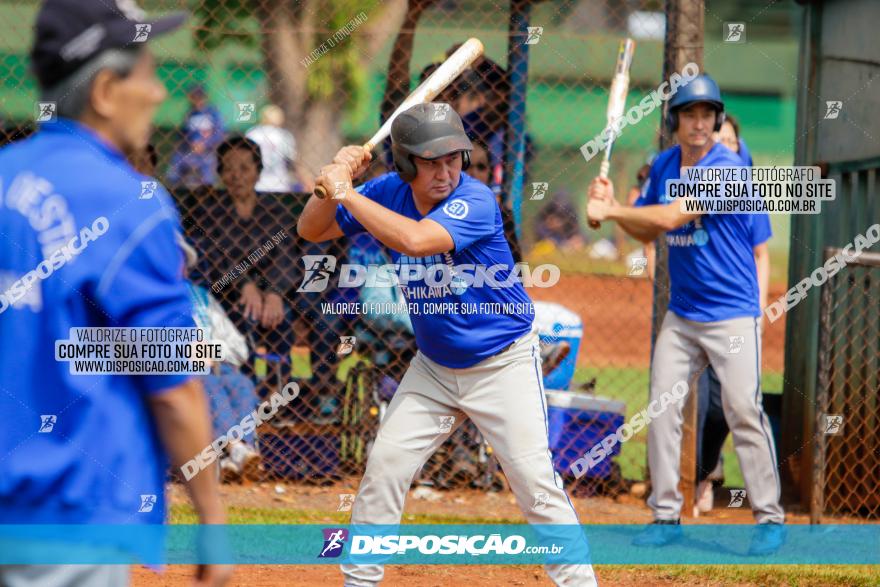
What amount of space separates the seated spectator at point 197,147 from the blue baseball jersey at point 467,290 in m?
2.73

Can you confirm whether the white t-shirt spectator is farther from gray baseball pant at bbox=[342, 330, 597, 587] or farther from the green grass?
gray baseball pant at bbox=[342, 330, 597, 587]

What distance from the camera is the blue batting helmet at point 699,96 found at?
18.1 ft

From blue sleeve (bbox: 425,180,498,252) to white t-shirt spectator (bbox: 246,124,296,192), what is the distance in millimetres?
2856

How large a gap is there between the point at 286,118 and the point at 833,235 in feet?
42.9

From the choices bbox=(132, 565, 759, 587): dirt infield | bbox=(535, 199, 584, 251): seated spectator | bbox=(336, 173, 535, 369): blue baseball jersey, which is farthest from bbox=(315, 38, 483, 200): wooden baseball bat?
bbox=(535, 199, 584, 251): seated spectator

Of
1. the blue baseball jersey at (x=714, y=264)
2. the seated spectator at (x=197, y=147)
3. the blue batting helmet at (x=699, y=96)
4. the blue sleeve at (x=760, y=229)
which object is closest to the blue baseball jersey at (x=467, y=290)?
the blue baseball jersey at (x=714, y=264)

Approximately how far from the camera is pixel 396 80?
21.8ft

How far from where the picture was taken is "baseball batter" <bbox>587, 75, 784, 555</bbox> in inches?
217

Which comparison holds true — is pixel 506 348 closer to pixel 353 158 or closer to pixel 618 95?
pixel 353 158

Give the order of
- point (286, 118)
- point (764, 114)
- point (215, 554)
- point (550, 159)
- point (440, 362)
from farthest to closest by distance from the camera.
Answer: point (764, 114) → point (550, 159) → point (286, 118) → point (440, 362) → point (215, 554)

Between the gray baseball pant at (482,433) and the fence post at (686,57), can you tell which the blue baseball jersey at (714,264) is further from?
the gray baseball pant at (482,433)

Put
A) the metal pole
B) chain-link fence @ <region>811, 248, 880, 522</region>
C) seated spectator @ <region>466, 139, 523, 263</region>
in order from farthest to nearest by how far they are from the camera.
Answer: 1. the metal pole
2. seated spectator @ <region>466, 139, 523, 263</region>
3. chain-link fence @ <region>811, 248, 880, 522</region>

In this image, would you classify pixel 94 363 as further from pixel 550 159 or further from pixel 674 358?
pixel 550 159

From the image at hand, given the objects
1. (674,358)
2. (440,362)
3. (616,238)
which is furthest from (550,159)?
(440,362)
